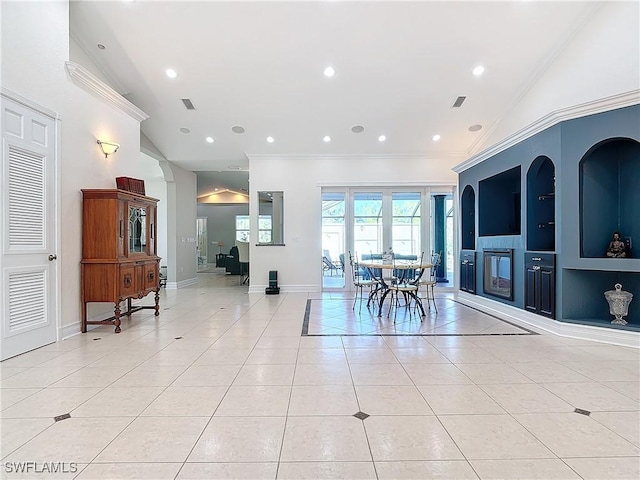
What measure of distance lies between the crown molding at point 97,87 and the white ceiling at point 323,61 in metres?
0.63

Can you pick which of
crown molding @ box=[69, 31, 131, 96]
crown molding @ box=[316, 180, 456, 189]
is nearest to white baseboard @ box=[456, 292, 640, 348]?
crown molding @ box=[316, 180, 456, 189]

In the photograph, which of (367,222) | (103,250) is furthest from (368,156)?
(103,250)

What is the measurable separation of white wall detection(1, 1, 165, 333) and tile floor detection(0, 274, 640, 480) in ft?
3.15

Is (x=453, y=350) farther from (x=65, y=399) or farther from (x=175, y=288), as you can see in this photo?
(x=175, y=288)

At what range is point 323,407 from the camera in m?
2.37

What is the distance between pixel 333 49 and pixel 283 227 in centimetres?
410

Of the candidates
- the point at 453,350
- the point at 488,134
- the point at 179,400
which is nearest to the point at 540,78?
the point at 488,134

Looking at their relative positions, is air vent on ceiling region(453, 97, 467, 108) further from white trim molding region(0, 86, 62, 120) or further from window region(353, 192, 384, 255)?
white trim molding region(0, 86, 62, 120)

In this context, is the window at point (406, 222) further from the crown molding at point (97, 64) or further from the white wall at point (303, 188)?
the crown molding at point (97, 64)

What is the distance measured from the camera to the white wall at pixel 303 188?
8141mm

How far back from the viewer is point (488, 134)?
23.4 feet

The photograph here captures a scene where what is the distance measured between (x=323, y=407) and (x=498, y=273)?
4.49 m

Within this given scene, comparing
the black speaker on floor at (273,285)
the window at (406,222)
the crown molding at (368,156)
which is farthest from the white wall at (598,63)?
the black speaker on floor at (273,285)

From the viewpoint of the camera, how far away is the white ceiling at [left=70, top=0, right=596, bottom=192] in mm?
4539
